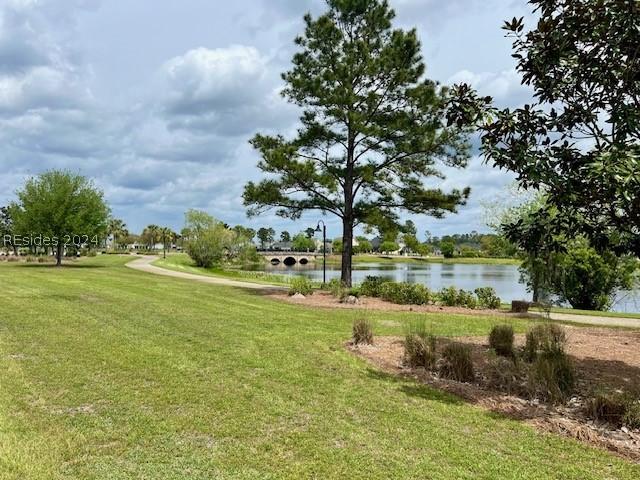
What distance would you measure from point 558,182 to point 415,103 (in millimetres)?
14904

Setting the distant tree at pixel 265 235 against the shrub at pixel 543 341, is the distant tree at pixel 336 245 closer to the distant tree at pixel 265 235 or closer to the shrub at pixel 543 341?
the distant tree at pixel 265 235

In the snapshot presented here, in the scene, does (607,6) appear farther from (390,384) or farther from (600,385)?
(390,384)

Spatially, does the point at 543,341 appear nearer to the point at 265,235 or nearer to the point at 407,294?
the point at 407,294

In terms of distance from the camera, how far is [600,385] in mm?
6465

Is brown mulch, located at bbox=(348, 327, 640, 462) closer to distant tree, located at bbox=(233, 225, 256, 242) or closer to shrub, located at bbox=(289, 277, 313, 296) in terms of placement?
shrub, located at bbox=(289, 277, 313, 296)

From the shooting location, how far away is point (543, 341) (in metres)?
7.93

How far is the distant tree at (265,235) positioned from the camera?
156812 mm

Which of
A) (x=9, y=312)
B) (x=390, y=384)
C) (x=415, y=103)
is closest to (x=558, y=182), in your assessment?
(x=390, y=384)

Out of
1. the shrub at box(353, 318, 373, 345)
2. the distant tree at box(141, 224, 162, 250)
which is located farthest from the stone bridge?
the shrub at box(353, 318, 373, 345)

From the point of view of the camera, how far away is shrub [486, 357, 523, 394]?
6.26 meters

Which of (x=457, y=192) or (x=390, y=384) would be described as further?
(x=457, y=192)

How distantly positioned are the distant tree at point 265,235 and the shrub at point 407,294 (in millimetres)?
139919

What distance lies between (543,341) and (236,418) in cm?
534

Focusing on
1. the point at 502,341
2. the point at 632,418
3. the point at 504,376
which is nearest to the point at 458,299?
the point at 502,341
